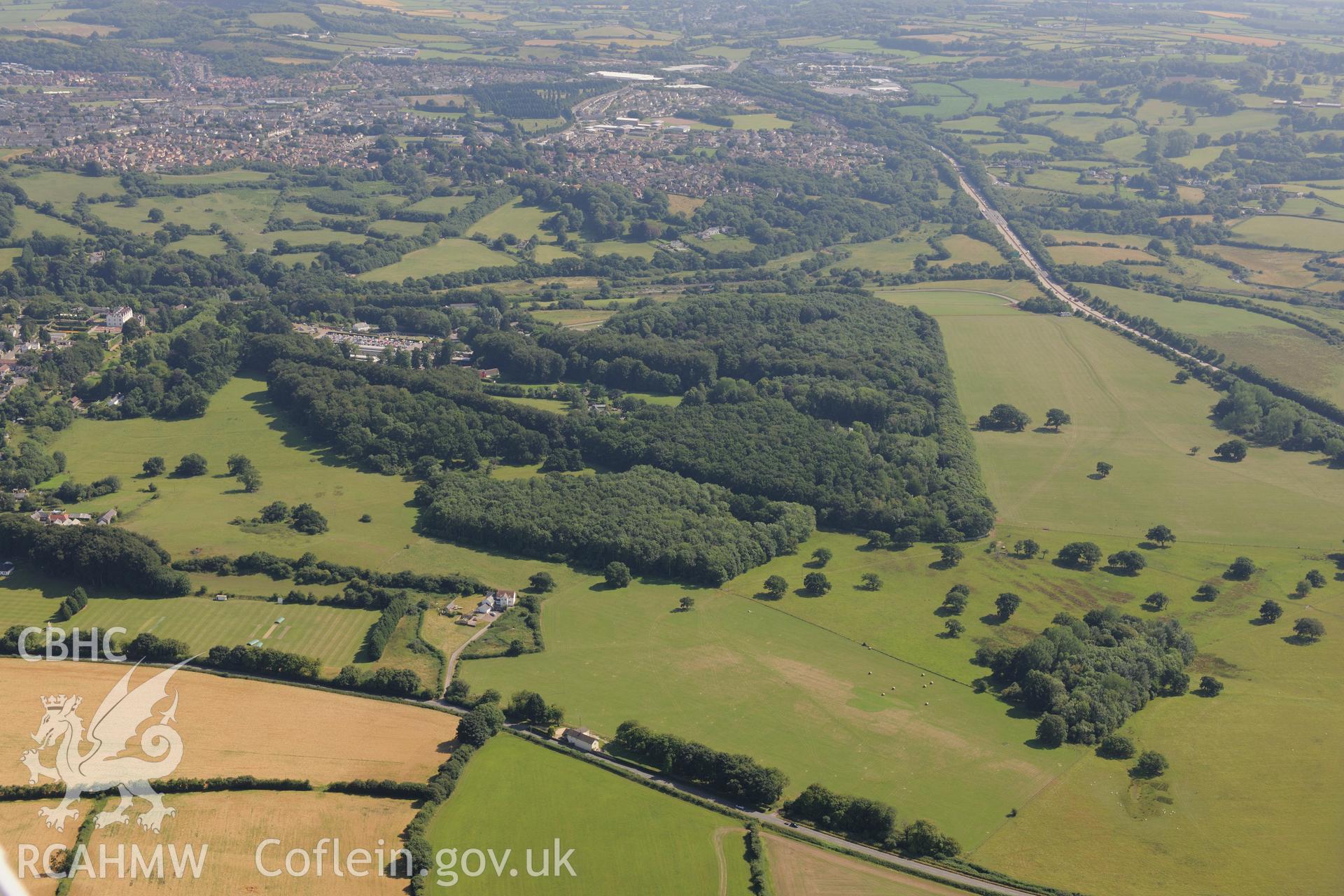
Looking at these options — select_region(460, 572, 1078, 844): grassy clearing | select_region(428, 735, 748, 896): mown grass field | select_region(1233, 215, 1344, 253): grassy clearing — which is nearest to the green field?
select_region(460, 572, 1078, 844): grassy clearing

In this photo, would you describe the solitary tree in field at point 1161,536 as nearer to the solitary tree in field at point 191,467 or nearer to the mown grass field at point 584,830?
the mown grass field at point 584,830

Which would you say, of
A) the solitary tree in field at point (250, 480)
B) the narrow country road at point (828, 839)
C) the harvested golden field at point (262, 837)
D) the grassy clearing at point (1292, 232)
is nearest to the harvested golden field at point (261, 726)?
the harvested golden field at point (262, 837)

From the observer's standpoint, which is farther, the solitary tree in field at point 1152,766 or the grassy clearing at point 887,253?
the grassy clearing at point 887,253

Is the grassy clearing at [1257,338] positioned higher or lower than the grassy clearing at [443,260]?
higher

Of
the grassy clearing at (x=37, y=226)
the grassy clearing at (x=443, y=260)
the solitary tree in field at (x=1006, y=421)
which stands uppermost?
the grassy clearing at (x=37, y=226)

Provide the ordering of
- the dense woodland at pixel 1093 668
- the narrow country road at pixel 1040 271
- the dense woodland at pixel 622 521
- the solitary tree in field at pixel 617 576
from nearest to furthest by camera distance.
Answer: the dense woodland at pixel 1093 668 → the solitary tree in field at pixel 617 576 → the dense woodland at pixel 622 521 → the narrow country road at pixel 1040 271

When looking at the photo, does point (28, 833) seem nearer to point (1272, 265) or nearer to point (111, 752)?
point (111, 752)
